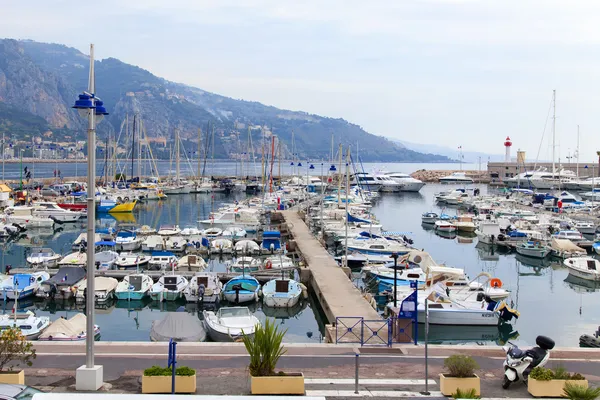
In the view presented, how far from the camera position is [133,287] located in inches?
1294

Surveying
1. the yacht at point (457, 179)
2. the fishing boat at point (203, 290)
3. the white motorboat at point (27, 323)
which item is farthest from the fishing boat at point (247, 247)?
the yacht at point (457, 179)

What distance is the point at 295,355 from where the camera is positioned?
16.7 m

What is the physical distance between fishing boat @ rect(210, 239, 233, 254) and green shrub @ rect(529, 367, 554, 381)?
3467 cm

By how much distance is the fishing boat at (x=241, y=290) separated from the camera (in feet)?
105

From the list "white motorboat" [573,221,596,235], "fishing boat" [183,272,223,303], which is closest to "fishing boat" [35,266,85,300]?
"fishing boat" [183,272,223,303]

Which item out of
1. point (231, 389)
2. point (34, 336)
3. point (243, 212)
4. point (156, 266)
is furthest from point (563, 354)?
point (243, 212)

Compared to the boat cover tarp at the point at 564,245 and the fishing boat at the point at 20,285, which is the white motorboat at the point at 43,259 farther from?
the boat cover tarp at the point at 564,245

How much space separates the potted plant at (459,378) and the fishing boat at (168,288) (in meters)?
21.2

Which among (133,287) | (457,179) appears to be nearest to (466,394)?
(133,287)

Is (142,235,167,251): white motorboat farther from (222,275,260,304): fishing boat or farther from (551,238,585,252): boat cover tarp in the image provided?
(551,238,585,252): boat cover tarp

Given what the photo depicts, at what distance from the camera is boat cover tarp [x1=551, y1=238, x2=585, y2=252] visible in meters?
49.4

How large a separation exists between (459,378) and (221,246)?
1373 inches

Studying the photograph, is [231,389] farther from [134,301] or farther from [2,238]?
[2,238]

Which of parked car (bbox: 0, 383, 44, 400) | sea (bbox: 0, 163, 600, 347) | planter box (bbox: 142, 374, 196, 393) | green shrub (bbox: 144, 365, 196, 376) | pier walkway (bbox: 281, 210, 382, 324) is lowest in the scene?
sea (bbox: 0, 163, 600, 347)
